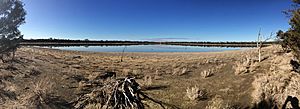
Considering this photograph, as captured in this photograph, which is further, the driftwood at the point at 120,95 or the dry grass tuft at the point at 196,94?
the dry grass tuft at the point at 196,94

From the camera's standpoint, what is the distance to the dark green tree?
29.0 m

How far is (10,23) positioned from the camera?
98.6ft

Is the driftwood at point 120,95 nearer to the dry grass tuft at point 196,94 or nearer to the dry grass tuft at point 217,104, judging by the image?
the dry grass tuft at point 217,104

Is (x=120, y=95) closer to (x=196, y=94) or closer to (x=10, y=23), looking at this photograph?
(x=196, y=94)

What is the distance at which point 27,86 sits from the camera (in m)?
24.4

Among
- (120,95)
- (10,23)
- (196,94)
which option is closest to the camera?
(120,95)

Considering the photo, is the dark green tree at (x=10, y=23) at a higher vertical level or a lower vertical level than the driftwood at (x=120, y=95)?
higher

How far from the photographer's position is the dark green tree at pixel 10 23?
28953mm

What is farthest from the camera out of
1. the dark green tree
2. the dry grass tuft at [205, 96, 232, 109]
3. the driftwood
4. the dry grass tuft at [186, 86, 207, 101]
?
the dark green tree

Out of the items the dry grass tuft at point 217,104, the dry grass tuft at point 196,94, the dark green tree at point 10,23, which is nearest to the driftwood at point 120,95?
the dry grass tuft at point 217,104

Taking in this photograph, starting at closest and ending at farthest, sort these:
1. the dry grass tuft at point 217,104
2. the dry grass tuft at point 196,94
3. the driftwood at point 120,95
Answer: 1. the driftwood at point 120,95
2. the dry grass tuft at point 217,104
3. the dry grass tuft at point 196,94

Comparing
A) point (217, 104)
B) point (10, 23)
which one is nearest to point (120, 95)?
point (217, 104)

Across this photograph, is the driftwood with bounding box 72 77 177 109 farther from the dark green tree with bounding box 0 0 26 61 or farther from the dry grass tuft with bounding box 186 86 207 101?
the dark green tree with bounding box 0 0 26 61

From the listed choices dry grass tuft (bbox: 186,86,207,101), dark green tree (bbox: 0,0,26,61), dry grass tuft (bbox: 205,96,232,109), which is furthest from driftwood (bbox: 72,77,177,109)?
dark green tree (bbox: 0,0,26,61)
